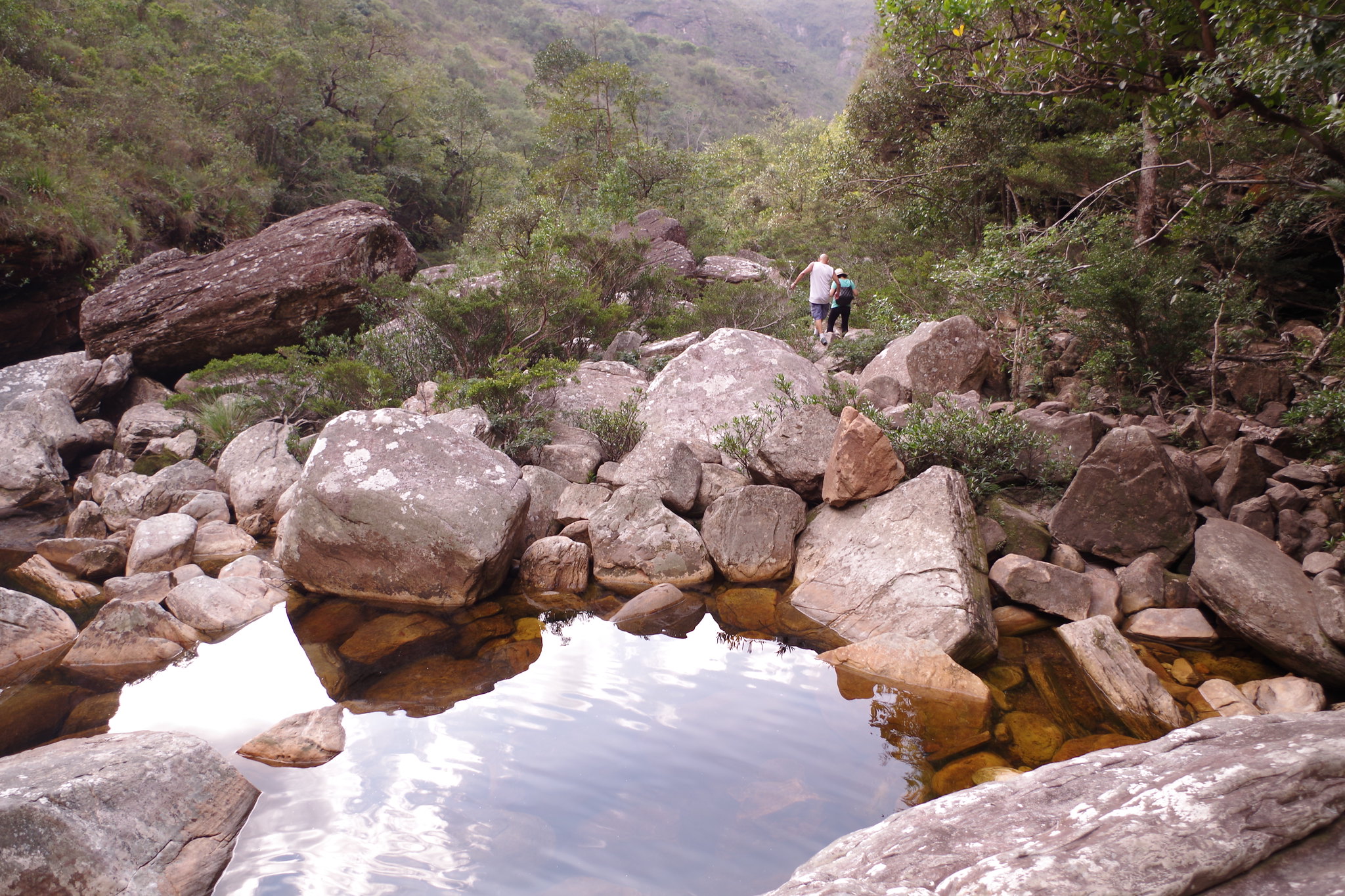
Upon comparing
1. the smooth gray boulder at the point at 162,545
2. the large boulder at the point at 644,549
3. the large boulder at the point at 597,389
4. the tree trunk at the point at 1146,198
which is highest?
the tree trunk at the point at 1146,198

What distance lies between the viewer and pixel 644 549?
626cm

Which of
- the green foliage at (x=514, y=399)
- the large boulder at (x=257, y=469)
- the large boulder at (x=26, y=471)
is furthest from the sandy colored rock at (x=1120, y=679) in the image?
the large boulder at (x=26, y=471)

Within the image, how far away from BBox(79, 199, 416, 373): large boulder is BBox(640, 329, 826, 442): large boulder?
5863 mm

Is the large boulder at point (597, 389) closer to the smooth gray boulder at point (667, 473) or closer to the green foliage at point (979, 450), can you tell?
the smooth gray boulder at point (667, 473)

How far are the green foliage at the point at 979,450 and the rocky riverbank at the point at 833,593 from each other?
24 centimetres

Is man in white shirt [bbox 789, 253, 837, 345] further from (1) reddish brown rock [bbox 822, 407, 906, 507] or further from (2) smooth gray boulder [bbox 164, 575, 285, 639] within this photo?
(2) smooth gray boulder [bbox 164, 575, 285, 639]

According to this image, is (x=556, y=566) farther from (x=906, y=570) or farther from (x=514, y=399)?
(x=514, y=399)

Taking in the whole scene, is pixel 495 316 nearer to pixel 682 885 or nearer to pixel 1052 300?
pixel 1052 300

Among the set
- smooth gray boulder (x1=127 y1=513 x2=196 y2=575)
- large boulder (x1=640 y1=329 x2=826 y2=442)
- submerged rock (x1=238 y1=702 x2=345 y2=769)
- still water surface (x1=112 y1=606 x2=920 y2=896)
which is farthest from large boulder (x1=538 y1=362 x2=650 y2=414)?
submerged rock (x1=238 y1=702 x2=345 y2=769)

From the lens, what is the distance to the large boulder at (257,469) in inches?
307

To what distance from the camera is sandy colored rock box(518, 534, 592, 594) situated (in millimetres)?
6141

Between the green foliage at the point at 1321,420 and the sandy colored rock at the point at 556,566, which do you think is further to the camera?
the sandy colored rock at the point at 556,566

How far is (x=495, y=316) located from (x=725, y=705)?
24.0 ft

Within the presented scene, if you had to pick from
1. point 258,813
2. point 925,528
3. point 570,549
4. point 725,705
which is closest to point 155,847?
point 258,813
